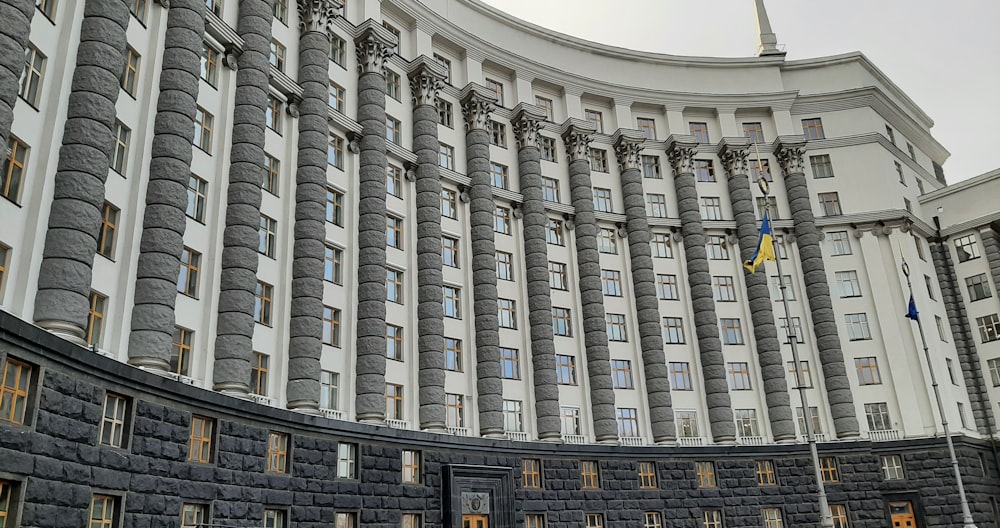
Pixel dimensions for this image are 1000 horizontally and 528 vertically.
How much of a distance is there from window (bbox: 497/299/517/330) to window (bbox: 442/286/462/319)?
2959 millimetres

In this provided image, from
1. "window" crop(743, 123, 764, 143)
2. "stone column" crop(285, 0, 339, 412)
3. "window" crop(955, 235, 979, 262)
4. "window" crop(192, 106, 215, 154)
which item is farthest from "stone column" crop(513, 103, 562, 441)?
"window" crop(955, 235, 979, 262)

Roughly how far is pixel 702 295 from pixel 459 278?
18452mm

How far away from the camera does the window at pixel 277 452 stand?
30734 millimetres

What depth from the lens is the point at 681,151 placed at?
189 feet

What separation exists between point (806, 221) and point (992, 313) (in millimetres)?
16273

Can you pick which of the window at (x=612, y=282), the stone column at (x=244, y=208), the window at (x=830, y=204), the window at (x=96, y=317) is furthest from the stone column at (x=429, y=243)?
the window at (x=830, y=204)

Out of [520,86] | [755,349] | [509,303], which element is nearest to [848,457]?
[755,349]

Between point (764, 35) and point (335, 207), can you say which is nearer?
point (335, 207)

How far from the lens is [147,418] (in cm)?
2472

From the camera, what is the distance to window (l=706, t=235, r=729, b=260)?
56.6 metres

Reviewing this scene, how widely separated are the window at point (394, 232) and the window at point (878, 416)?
3422 centimetres

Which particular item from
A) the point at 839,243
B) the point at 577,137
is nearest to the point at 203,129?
the point at 577,137

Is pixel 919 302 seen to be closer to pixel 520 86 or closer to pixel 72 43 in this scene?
pixel 520 86

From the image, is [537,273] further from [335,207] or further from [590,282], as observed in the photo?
[335,207]
